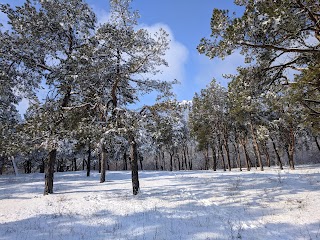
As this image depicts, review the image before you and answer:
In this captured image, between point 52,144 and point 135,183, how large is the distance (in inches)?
208

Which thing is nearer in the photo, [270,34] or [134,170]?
[270,34]

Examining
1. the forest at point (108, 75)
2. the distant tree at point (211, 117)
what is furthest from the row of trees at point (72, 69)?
the distant tree at point (211, 117)

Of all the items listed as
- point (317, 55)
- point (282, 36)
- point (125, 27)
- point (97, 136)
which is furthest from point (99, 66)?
point (317, 55)

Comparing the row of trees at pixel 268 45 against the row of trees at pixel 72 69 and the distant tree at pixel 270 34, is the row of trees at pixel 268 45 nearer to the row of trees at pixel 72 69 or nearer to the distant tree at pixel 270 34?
the distant tree at pixel 270 34

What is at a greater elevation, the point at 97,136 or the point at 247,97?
the point at 247,97

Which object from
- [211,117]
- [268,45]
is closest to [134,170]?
[268,45]

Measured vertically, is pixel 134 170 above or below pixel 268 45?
below

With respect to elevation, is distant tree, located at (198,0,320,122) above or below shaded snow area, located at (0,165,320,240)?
above

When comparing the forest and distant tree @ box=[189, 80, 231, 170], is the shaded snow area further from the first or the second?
distant tree @ box=[189, 80, 231, 170]

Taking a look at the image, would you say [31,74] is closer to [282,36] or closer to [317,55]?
[282,36]

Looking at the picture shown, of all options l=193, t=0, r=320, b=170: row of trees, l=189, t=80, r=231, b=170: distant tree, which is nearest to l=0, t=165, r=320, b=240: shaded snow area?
l=193, t=0, r=320, b=170: row of trees

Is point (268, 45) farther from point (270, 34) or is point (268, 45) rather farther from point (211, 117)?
point (211, 117)

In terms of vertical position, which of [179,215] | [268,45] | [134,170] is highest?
[268,45]

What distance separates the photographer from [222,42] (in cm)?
1020
